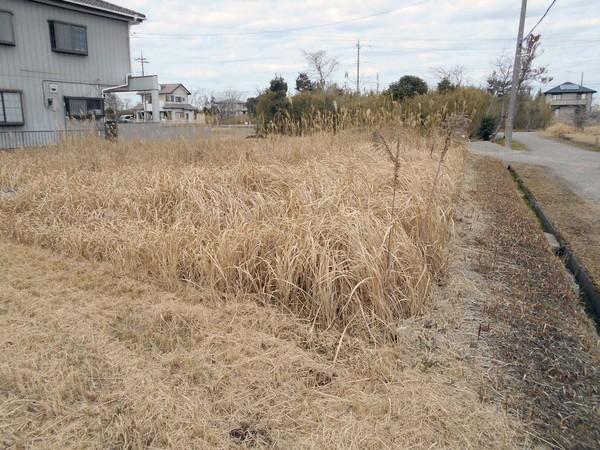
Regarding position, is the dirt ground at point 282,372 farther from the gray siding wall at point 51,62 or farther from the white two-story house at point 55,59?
the gray siding wall at point 51,62

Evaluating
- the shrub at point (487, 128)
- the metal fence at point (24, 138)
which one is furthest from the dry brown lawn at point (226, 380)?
the shrub at point (487, 128)

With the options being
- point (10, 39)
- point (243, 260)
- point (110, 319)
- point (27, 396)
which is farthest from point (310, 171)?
point (10, 39)

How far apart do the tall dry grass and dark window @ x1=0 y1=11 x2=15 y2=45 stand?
9.22 m

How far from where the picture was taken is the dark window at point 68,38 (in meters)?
14.1

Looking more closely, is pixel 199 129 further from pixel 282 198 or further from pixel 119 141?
pixel 282 198

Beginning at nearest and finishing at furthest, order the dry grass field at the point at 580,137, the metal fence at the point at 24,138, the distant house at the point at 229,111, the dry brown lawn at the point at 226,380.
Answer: the dry brown lawn at the point at 226,380, the distant house at the point at 229,111, the metal fence at the point at 24,138, the dry grass field at the point at 580,137

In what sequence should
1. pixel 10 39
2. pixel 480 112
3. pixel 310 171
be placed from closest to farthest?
1. pixel 310 171
2. pixel 10 39
3. pixel 480 112

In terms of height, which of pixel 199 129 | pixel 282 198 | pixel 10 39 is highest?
pixel 10 39

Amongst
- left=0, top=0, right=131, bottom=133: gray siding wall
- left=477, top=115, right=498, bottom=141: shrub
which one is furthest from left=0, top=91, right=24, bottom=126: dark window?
left=477, top=115, right=498, bottom=141: shrub

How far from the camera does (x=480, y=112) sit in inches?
706

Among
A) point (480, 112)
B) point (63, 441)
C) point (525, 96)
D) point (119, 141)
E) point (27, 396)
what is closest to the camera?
point (63, 441)

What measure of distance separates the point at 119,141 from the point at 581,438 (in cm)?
819

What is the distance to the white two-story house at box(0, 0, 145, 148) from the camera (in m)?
13.2

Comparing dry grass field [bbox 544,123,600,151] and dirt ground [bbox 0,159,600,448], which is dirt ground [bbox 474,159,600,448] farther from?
dry grass field [bbox 544,123,600,151]
